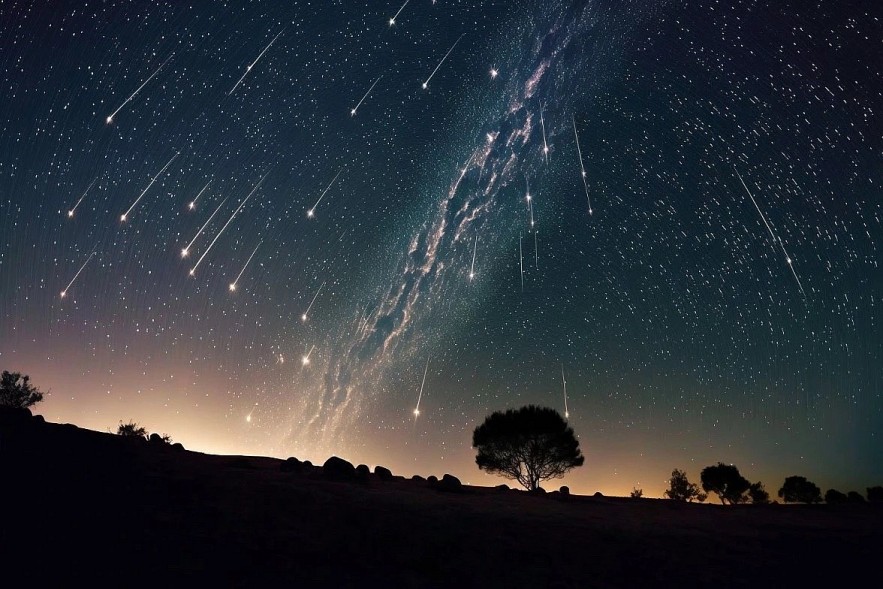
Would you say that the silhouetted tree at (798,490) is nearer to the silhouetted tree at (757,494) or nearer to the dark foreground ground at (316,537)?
the silhouetted tree at (757,494)

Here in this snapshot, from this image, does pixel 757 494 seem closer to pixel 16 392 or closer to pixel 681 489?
pixel 681 489

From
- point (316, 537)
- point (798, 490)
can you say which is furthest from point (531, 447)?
point (798, 490)

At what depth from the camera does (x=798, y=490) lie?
74.8 m

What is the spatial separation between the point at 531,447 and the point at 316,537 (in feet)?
102

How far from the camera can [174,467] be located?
18.2 meters

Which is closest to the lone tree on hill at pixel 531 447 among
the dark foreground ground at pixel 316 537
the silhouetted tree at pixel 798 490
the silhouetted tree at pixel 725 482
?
the dark foreground ground at pixel 316 537

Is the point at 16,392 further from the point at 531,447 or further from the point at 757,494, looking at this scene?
the point at 757,494

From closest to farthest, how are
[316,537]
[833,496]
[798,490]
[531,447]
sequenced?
[316,537] < [531,447] < [833,496] < [798,490]

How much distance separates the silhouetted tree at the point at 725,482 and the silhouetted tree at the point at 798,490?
1900 cm

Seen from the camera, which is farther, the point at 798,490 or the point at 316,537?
the point at 798,490

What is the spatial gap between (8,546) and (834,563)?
21.0 m

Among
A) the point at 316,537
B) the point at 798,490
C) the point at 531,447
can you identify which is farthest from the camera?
the point at 798,490

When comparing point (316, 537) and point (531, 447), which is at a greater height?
point (531, 447)

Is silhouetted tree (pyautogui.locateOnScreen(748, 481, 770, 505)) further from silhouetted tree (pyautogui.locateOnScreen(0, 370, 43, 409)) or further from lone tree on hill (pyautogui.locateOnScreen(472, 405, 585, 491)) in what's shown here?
silhouetted tree (pyautogui.locateOnScreen(0, 370, 43, 409))
